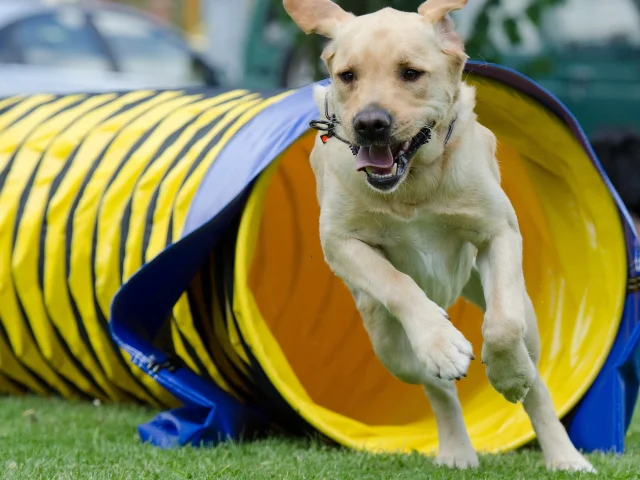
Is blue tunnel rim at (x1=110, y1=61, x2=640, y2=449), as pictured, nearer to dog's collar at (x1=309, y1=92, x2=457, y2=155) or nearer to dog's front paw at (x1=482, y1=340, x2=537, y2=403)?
dog's collar at (x1=309, y1=92, x2=457, y2=155)

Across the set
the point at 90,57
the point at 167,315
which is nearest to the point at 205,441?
the point at 167,315

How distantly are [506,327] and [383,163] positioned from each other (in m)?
0.63

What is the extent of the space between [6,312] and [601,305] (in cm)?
276

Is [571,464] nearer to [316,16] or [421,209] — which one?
[421,209]

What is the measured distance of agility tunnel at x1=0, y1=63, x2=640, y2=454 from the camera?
15.0 ft

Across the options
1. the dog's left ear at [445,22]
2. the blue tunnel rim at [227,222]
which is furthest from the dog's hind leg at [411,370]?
the dog's left ear at [445,22]

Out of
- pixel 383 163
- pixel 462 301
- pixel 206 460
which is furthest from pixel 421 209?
pixel 462 301

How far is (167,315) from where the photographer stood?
15.6 ft

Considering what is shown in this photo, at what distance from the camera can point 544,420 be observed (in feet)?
13.8

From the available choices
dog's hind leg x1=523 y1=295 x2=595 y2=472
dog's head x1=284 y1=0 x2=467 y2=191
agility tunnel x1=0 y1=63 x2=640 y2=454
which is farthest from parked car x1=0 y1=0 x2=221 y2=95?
dog's head x1=284 y1=0 x2=467 y2=191

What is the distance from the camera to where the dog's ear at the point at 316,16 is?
3.81 metres

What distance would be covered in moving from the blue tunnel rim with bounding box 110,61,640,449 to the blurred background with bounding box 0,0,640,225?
288 centimetres

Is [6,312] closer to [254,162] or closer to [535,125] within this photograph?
[254,162]

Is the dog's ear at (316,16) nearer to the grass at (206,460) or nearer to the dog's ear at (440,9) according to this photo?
the dog's ear at (440,9)
